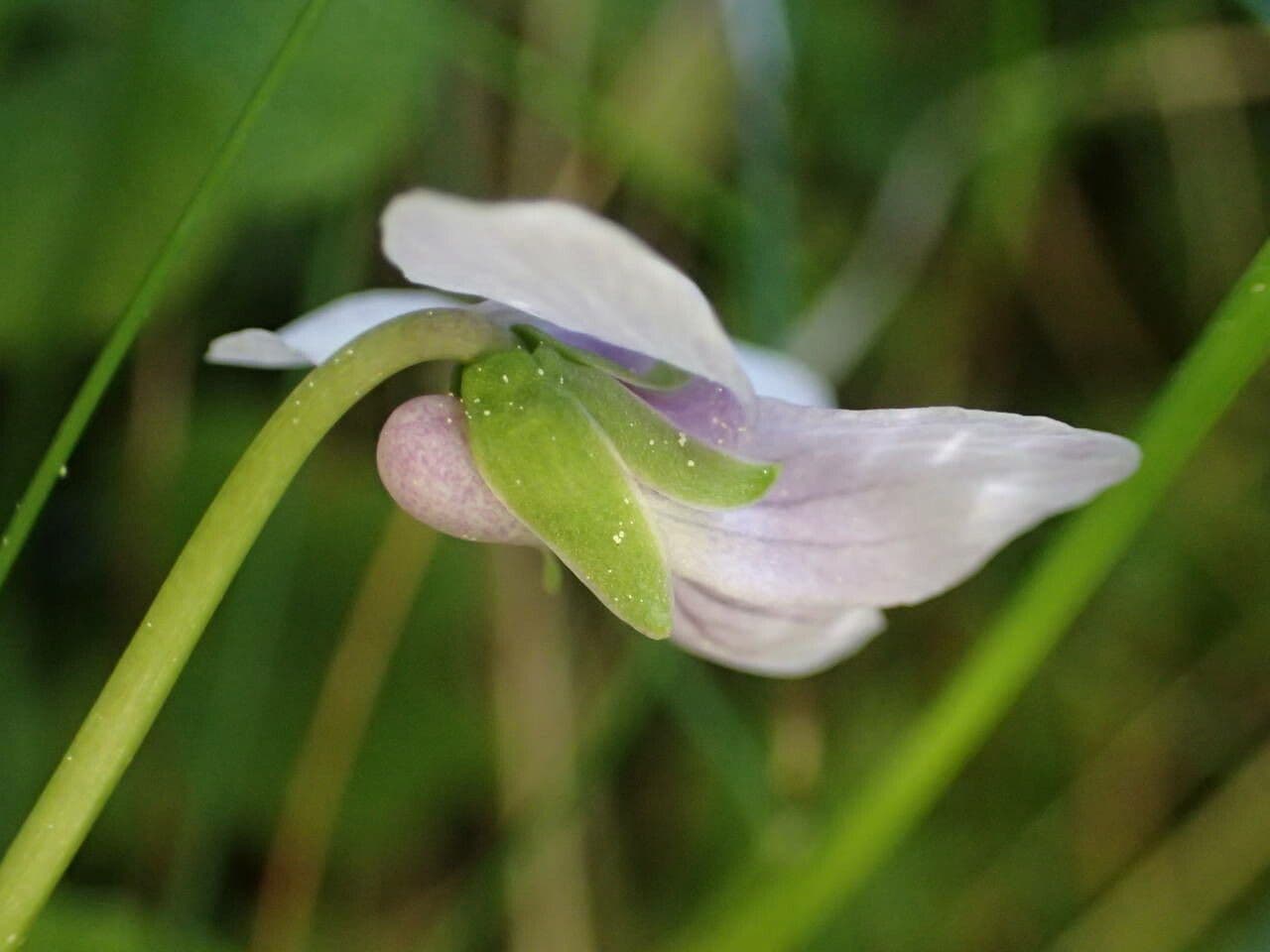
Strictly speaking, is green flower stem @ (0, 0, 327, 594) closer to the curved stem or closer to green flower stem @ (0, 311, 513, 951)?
green flower stem @ (0, 311, 513, 951)

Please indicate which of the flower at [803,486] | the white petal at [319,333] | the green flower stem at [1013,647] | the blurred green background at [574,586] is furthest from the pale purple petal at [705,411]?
the blurred green background at [574,586]

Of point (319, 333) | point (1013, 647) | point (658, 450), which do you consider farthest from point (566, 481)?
point (1013, 647)

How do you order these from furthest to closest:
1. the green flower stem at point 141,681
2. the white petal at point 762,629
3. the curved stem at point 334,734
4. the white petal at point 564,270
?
the curved stem at point 334,734
the white petal at point 762,629
the green flower stem at point 141,681
the white petal at point 564,270

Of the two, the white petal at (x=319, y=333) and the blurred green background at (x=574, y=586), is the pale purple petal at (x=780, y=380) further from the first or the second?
the blurred green background at (x=574, y=586)

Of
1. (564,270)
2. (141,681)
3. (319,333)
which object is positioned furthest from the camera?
(319,333)

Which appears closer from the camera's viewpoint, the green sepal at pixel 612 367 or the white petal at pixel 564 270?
the white petal at pixel 564 270

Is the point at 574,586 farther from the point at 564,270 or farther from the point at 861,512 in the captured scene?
the point at 564,270

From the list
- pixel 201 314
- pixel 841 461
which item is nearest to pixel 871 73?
pixel 201 314

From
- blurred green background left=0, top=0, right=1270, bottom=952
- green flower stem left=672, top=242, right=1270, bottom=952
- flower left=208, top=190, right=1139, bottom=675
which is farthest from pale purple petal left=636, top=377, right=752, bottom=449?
blurred green background left=0, top=0, right=1270, bottom=952
